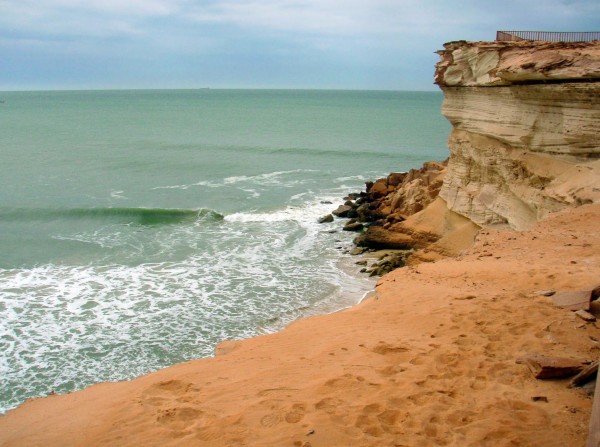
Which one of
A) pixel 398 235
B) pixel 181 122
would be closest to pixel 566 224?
pixel 398 235

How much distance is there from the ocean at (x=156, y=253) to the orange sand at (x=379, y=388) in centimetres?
A: 305

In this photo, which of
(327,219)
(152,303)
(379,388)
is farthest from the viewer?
(327,219)

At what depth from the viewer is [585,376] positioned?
230 inches

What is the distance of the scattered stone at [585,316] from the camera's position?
7.45 m

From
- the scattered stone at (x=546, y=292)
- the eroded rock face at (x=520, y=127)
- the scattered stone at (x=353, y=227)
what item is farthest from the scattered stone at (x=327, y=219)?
the scattered stone at (x=546, y=292)

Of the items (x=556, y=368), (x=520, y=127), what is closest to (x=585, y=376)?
(x=556, y=368)

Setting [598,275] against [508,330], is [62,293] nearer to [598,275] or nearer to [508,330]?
[508,330]

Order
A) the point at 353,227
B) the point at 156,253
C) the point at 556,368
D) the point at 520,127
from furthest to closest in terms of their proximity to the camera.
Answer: the point at 353,227, the point at 156,253, the point at 520,127, the point at 556,368

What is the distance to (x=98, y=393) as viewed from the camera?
7.82m

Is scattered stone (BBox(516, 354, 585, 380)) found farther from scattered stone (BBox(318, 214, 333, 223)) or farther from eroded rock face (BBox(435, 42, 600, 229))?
scattered stone (BBox(318, 214, 333, 223))

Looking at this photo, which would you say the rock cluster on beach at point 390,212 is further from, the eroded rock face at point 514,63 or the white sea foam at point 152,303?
the eroded rock face at point 514,63

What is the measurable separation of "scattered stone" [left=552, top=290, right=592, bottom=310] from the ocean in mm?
6070

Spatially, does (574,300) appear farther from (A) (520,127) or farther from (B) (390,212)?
(B) (390,212)

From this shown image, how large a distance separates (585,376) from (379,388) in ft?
7.30
